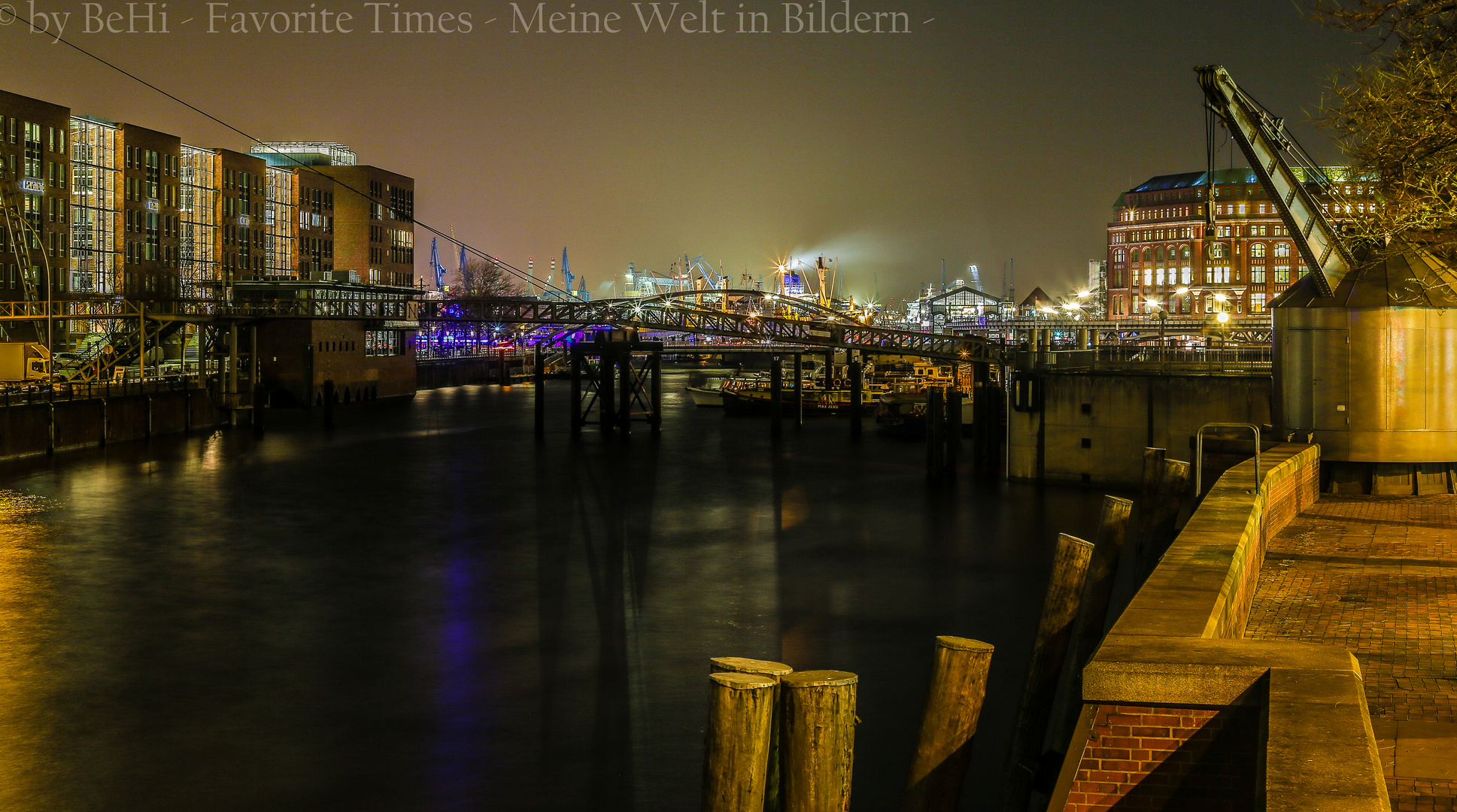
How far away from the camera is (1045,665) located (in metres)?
10.2

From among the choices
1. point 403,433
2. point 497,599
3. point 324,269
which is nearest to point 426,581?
point 497,599

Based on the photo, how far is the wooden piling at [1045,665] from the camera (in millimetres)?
9625

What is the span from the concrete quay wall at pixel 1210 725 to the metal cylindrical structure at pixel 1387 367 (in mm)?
11091

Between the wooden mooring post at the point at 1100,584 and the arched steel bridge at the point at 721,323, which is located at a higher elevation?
the arched steel bridge at the point at 721,323

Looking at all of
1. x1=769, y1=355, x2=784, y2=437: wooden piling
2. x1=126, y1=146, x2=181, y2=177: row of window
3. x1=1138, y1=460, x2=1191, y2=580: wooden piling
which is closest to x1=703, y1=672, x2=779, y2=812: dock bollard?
x1=1138, y1=460, x2=1191, y2=580: wooden piling

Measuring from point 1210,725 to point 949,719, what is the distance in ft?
7.64

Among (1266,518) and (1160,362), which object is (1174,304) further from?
(1266,518)

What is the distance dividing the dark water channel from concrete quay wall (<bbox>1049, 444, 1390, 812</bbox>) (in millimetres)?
7006

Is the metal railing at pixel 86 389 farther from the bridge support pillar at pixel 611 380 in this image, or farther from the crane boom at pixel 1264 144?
the crane boom at pixel 1264 144

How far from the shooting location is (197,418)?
59156 mm

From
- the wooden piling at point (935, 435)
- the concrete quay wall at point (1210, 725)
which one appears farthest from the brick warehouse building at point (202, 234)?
the concrete quay wall at point (1210, 725)

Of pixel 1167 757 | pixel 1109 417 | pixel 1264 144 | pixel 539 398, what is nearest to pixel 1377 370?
pixel 1264 144

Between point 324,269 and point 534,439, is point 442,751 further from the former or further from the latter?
point 324,269

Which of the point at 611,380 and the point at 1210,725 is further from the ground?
the point at 611,380
